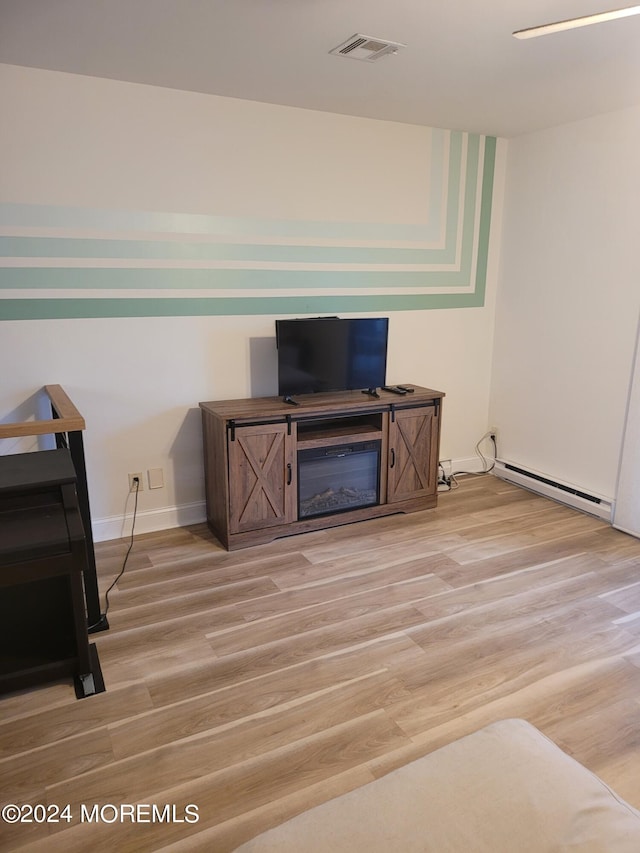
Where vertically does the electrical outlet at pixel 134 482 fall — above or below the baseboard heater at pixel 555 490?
above

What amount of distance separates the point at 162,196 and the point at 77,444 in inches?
64.2

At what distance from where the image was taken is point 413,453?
3.98 meters

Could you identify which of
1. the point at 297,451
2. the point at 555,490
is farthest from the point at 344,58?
the point at 555,490

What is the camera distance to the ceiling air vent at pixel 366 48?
99.7 inches

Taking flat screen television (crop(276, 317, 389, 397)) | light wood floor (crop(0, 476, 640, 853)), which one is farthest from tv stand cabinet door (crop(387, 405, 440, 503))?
light wood floor (crop(0, 476, 640, 853))

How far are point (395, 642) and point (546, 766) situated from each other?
129cm

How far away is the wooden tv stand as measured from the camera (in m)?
3.40

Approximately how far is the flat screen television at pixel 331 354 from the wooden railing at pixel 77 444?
4.32 feet

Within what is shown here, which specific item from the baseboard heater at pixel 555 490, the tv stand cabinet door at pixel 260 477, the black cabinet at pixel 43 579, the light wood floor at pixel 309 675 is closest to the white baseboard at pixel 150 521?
the light wood floor at pixel 309 675

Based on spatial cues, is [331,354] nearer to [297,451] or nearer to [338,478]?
[297,451]

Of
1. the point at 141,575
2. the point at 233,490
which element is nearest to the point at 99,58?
the point at 233,490

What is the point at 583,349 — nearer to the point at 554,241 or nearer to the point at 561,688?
the point at 554,241

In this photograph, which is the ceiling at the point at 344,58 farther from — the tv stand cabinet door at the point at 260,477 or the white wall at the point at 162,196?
the tv stand cabinet door at the point at 260,477

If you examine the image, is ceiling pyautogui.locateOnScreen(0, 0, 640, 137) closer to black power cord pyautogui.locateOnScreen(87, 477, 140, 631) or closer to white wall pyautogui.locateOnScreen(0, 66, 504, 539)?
white wall pyautogui.locateOnScreen(0, 66, 504, 539)
